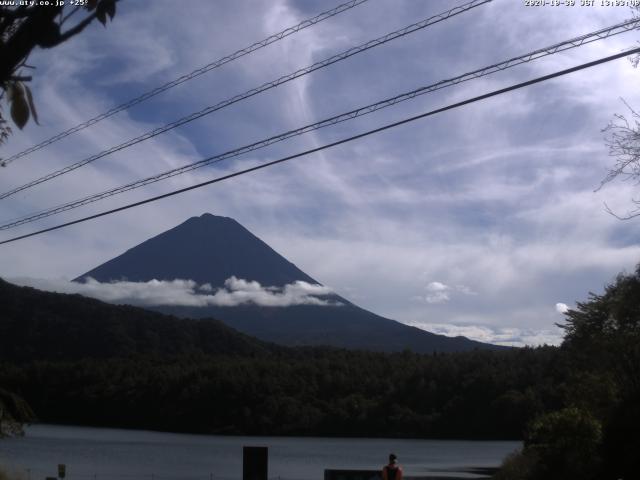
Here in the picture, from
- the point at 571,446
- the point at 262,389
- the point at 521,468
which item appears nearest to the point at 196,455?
the point at 262,389

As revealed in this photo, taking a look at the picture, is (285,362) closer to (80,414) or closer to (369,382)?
(369,382)

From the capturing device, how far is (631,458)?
21141 mm

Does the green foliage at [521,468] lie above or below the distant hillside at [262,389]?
below

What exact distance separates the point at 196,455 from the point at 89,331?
63083 mm

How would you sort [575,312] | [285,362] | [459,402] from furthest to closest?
[285,362] → [459,402] → [575,312]

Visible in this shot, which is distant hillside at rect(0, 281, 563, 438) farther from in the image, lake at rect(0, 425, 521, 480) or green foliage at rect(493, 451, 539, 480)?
green foliage at rect(493, 451, 539, 480)

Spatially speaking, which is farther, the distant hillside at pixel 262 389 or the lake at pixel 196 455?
the distant hillside at pixel 262 389

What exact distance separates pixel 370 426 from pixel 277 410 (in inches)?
441

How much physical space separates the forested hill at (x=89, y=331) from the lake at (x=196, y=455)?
56.4ft

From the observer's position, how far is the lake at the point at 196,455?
49.0 metres

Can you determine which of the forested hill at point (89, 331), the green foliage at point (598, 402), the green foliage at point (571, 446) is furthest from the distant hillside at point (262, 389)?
the green foliage at point (571, 446)

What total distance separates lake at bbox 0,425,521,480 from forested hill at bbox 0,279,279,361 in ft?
56.4

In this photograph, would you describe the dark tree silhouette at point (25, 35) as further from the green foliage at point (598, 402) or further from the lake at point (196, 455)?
the lake at point (196, 455)

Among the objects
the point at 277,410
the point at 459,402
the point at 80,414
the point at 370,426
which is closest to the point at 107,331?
the point at 80,414
